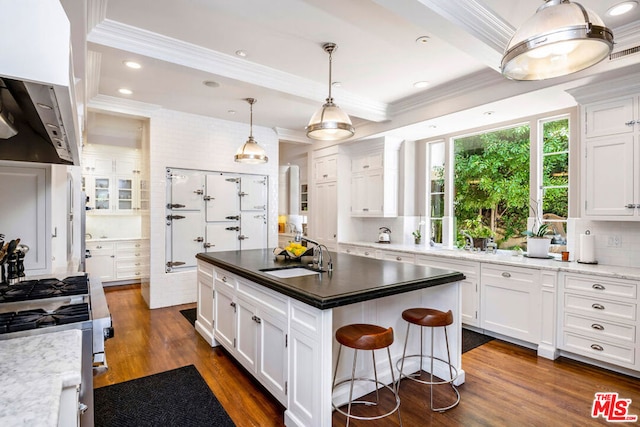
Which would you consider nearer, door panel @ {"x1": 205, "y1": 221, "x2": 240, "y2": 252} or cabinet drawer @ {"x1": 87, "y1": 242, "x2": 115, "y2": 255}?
door panel @ {"x1": 205, "y1": 221, "x2": 240, "y2": 252}

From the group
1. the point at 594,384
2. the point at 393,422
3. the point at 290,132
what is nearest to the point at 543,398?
the point at 594,384

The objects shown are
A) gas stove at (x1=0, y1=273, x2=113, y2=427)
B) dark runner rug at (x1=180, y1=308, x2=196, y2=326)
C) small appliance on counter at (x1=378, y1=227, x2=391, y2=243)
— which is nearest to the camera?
gas stove at (x1=0, y1=273, x2=113, y2=427)

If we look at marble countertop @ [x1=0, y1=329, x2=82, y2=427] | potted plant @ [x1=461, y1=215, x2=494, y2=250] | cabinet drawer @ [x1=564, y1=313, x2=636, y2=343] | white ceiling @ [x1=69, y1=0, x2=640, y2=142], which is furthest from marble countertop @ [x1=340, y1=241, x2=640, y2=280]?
marble countertop @ [x1=0, y1=329, x2=82, y2=427]

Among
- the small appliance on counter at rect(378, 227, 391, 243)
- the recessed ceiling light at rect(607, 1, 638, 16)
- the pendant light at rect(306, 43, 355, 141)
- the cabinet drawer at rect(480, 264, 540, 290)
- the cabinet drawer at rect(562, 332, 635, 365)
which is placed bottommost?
the cabinet drawer at rect(562, 332, 635, 365)

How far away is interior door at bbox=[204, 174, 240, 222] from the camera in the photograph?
5152 millimetres

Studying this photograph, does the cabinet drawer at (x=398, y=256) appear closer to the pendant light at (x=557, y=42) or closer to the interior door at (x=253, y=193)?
the interior door at (x=253, y=193)

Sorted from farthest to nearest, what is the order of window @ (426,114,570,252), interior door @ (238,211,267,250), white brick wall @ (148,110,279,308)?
interior door @ (238,211,267,250)
white brick wall @ (148,110,279,308)
window @ (426,114,570,252)

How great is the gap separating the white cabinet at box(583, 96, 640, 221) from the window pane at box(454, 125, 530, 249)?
0.99 m

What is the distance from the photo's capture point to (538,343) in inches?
127

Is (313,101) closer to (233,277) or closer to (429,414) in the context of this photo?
(233,277)

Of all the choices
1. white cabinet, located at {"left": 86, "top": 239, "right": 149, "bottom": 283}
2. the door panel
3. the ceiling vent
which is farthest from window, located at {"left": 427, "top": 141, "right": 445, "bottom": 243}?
white cabinet, located at {"left": 86, "top": 239, "right": 149, "bottom": 283}

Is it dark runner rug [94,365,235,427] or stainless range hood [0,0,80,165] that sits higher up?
stainless range hood [0,0,80,165]

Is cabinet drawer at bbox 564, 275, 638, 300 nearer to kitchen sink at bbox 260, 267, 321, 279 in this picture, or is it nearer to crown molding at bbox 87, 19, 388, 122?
kitchen sink at bbox 260, 267, 321, 279

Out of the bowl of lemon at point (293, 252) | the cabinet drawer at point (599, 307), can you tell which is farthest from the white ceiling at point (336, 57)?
the cabinet drawer at point (599, 307)
